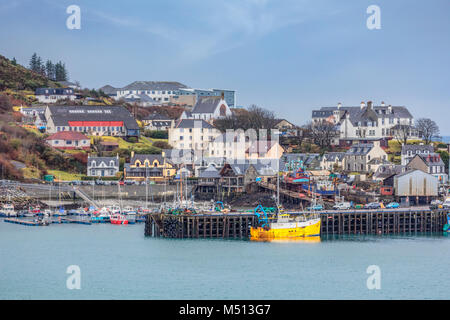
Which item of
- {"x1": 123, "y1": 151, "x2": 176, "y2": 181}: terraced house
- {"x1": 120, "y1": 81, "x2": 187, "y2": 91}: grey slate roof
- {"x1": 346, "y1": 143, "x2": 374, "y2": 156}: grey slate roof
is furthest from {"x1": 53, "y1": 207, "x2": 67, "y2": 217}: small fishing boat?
{"x1": 120, "y1": 81, "x2": 187, "y2": 91}: grey slate roof

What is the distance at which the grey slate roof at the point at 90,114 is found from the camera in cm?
11181

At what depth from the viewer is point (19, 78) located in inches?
5310

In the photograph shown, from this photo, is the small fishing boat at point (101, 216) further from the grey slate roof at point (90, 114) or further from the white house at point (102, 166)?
the grey slate roof at point (90, 114)

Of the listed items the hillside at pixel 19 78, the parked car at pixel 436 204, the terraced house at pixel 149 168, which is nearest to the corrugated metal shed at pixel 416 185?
the parked car at pixel 436 204

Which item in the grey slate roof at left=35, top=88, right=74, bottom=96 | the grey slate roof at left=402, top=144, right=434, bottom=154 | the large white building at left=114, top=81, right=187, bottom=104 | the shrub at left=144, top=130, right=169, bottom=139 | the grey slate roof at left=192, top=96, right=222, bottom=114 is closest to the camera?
the grey slate roof at left=402, top=144, right=434, bottom=154

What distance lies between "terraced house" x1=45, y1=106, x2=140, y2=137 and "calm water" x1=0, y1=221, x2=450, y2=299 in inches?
1694

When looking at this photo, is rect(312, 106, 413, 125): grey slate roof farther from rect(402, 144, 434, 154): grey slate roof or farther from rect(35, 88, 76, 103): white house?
rect(35, 88, 76, 103): white house

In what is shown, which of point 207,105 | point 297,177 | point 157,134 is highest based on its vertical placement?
point 207,105

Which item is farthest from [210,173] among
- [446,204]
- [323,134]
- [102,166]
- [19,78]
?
[19,78]

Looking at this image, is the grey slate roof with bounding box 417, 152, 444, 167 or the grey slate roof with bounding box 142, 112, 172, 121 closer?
the grey slate roof with bounding box 417, 152, 444, 167

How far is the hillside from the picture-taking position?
131m

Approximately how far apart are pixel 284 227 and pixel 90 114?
173 feet

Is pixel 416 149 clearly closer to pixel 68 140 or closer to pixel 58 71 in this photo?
pixel 68 140
